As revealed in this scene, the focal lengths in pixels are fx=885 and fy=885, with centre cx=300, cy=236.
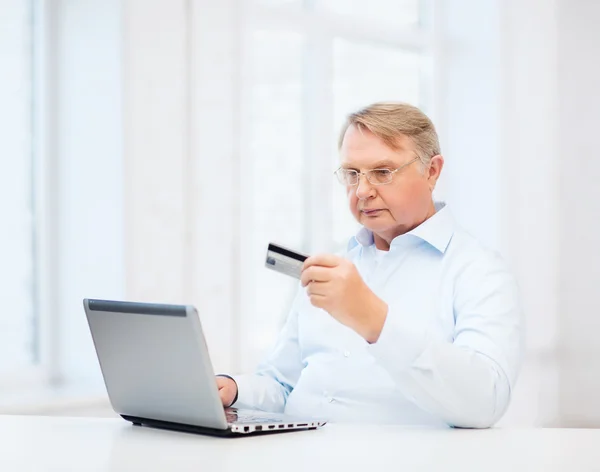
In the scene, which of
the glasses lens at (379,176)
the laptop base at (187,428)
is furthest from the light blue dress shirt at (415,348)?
the laptop base at (187,428)

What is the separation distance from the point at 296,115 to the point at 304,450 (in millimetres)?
2538

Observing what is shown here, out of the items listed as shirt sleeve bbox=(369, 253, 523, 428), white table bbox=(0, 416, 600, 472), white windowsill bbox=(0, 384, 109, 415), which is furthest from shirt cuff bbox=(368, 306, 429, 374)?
white windowsill bbox=(0, 384, 109, 415)

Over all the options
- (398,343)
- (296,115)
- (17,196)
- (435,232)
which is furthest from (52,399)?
(296,115)

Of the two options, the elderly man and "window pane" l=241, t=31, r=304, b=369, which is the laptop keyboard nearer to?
the elderly man

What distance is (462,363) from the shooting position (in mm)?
1607

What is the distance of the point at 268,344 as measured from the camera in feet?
11.3

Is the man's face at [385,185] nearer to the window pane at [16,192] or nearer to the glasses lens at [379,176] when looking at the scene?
the glasses lens at [379,176]

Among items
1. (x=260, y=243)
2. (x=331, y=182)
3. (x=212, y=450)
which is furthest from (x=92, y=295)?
(x=212, y=450)

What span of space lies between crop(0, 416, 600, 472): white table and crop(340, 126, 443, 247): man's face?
0.58 meters

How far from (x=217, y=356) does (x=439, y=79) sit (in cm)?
203

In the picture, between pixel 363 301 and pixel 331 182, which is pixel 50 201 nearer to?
pixel 331 182

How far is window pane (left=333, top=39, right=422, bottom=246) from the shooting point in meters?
3.86

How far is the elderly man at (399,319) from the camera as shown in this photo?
5.23 ft

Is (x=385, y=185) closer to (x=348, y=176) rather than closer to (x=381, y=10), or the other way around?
(x=348, y=176)
